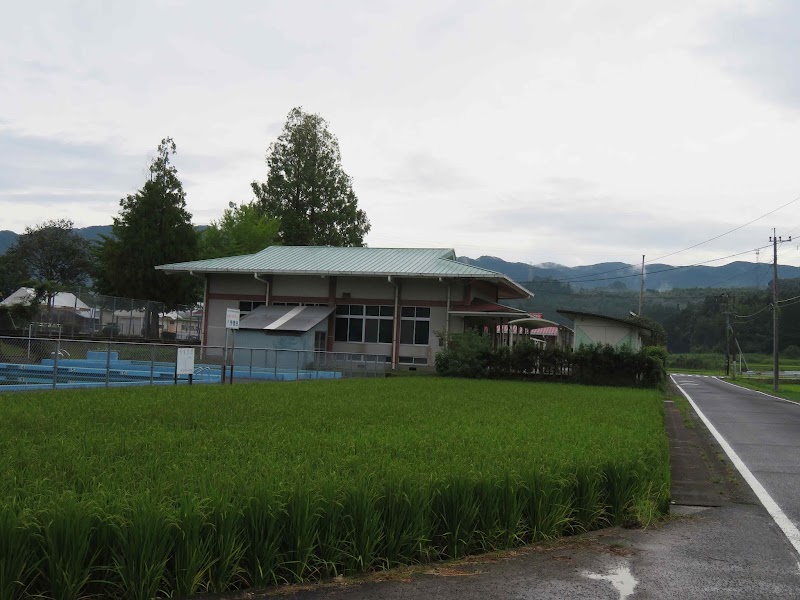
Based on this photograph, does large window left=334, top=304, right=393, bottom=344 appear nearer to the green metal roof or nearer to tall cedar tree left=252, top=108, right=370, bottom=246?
the green metal roof

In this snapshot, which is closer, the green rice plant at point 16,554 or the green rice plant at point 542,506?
the green rice plant at point 16,554

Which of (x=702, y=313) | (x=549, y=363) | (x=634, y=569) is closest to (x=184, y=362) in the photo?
(x=634, y=569)

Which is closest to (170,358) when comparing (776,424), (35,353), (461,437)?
(35,353)

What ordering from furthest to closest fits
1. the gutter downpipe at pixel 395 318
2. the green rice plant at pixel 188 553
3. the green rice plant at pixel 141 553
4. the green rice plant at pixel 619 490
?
the gutter downpipe at pixel 395 318, the green rice plant at pixel 619 490, the green rice plant at pixel 188 553, the green rice plant at pixel 141 553

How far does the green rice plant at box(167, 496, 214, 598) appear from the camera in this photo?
15.8ft

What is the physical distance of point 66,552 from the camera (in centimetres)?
455

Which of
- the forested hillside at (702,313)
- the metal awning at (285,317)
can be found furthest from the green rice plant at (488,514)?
the forested hillside at (702,313)

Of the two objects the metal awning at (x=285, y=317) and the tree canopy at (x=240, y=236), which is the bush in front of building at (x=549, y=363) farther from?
the tree canopy at (x=240, y=236)

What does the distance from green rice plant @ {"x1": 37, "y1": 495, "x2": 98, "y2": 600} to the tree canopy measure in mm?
58997

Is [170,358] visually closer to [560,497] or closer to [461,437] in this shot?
[461,437]

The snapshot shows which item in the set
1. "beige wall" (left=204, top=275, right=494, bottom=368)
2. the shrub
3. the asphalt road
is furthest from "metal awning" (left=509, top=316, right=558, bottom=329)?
the asphalt road

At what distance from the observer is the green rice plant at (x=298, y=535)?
5.30 metres

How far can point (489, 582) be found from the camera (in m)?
5.48

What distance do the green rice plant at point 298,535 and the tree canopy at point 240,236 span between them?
58.6 meters
